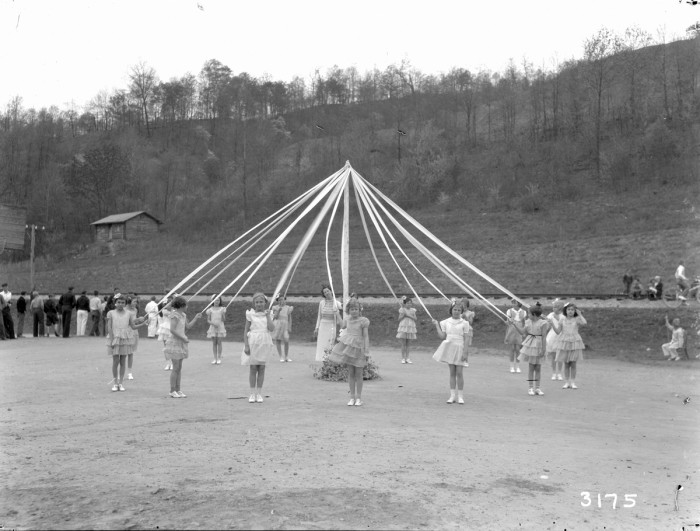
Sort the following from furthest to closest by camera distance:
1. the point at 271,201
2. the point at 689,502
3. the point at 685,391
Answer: the point at 271,201
the point at 685,391
the point at 689,502

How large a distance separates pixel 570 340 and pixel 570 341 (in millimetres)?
21

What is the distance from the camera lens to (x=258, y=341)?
1046 centimetres

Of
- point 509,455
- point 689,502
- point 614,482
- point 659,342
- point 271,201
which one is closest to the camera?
point 689,502

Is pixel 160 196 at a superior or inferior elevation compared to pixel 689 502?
superior

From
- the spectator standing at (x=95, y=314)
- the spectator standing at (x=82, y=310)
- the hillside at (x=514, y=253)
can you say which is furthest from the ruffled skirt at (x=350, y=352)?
the hillside at (x=514, y=253)

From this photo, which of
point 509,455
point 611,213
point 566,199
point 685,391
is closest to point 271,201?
point 566,199

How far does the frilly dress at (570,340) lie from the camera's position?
42.2ft

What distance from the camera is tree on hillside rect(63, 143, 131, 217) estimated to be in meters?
68.1

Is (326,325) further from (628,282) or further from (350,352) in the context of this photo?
(628,282)

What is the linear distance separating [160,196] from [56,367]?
6090 cm

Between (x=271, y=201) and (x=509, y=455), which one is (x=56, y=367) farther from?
(x=271, y=201)

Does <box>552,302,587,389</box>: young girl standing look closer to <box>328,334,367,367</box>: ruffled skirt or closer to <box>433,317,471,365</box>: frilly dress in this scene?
<box>433,317,471,365</box>: frilly dress

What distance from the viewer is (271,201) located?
2419 inches

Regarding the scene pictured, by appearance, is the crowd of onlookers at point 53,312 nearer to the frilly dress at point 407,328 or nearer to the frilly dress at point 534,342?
the frilly dress at point 407,328
